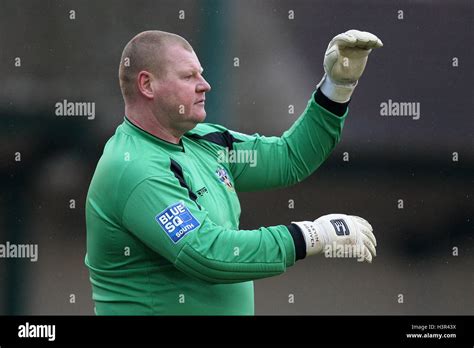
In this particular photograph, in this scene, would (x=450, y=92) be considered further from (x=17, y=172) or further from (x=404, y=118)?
(x=17, y=172)

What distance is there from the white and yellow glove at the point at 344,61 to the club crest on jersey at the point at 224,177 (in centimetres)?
39

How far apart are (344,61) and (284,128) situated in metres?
1.38

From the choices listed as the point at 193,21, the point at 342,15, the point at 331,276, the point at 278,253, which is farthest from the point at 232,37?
the point at 278,253

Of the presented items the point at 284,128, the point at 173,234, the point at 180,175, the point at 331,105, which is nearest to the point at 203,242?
the point at 173,234

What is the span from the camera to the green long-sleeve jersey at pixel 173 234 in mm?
2340


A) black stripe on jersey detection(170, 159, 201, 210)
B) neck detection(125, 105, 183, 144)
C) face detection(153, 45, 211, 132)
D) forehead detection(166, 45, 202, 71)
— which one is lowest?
black stripe on jersey detection(170, 159, 201, 210)

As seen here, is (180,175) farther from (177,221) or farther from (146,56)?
(146,56)

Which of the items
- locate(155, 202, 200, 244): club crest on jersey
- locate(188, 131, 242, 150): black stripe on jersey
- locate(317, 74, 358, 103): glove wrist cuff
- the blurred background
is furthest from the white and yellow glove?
the blurred background

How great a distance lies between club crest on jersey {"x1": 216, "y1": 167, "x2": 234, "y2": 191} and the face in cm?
18

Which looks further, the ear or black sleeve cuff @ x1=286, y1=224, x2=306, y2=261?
the ear

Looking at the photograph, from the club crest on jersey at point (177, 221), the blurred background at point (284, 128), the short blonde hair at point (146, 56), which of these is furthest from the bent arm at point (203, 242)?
the blurred background at point (284, 128)

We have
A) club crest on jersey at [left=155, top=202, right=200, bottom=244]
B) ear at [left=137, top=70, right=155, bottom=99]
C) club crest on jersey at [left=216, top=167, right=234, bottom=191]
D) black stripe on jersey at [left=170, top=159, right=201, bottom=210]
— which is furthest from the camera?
club crest on jersey at [left=216, top=167, right=234, bottom=191]

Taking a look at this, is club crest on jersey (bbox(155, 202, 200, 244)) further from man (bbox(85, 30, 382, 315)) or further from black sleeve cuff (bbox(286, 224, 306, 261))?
black sleeve cuff (bbox(286, 224, 306, 261))

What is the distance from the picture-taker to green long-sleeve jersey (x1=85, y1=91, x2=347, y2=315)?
234 cm
